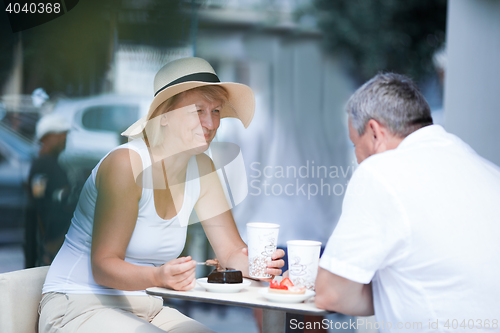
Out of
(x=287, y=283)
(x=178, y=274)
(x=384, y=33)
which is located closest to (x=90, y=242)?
(x=178, y=274)

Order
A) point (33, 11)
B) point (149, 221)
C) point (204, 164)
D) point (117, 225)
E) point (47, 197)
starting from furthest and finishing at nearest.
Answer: point (47, 197) → point (33, 11) → point (204, 164) → point (149, 221) → point (117, 225)

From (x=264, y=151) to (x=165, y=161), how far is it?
3.77ft

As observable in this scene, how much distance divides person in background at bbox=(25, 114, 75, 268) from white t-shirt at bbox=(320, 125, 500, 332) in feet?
6.13

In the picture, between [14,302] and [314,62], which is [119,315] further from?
[314,62]

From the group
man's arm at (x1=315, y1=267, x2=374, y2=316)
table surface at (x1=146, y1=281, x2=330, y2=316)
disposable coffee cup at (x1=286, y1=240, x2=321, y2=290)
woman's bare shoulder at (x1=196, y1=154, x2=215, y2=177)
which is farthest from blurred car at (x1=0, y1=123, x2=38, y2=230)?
man's arm at (x1=315, y1=267, x2=374, y2=316)

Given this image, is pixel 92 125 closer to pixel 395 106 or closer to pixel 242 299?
pixel 242 299

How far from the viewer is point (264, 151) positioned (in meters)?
2.68

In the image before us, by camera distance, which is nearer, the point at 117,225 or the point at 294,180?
the point at 117,225

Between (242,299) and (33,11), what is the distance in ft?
6.41

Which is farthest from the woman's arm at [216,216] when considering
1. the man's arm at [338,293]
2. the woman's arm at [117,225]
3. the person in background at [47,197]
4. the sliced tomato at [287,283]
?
the person in background at [47,197]

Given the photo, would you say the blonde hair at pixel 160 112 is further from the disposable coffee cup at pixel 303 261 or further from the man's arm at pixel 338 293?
the man's arm at pixel 338 293

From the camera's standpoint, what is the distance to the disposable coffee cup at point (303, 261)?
1.19 metres

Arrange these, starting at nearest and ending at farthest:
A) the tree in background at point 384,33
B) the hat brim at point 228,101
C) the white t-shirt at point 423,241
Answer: the white t-shirt at point 423,241 < the hat brim at point 228,101 < the tree in background at point 384,33

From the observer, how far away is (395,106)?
46.0 inches
